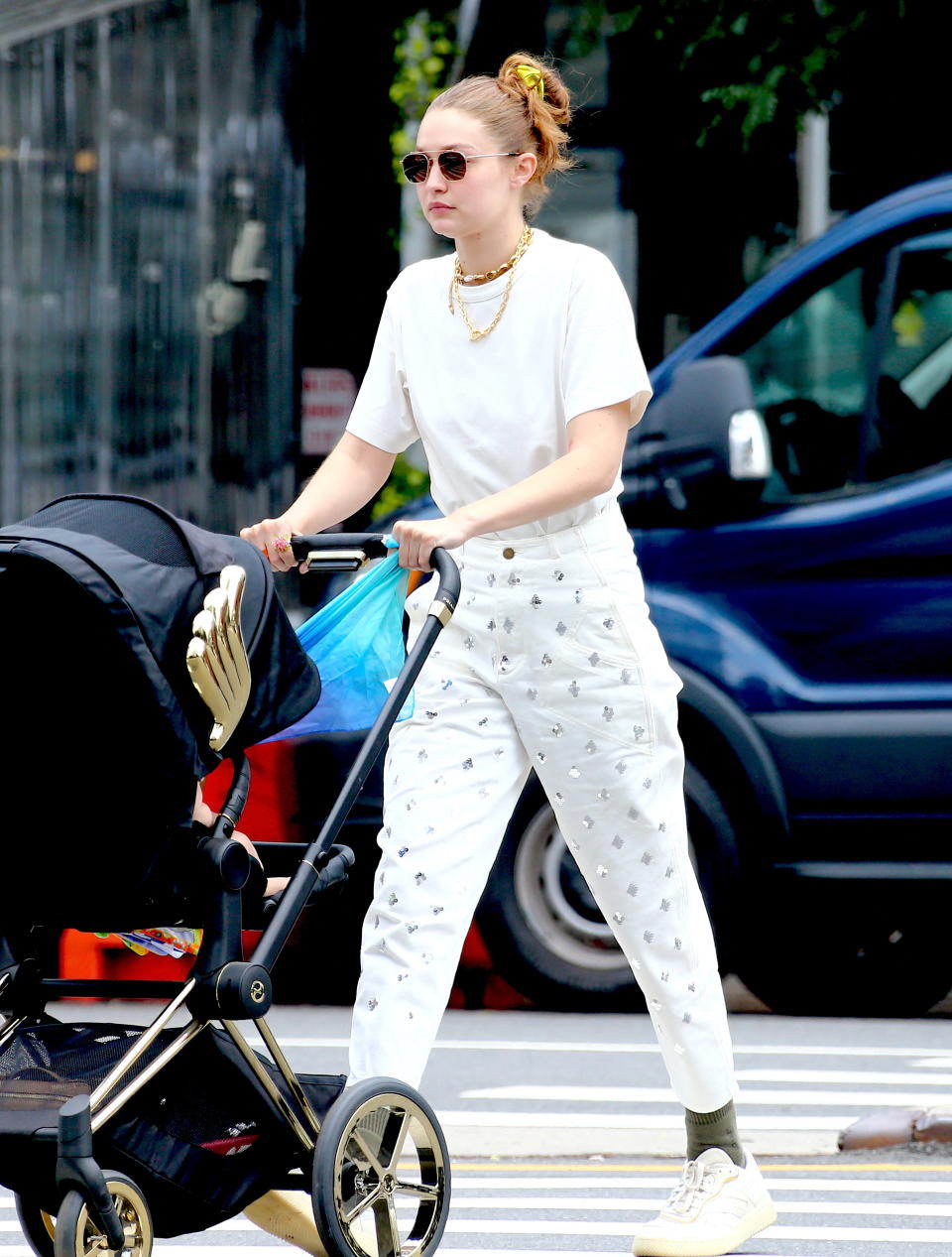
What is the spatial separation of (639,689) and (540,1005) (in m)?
3.22

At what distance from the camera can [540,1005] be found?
7.19 metres

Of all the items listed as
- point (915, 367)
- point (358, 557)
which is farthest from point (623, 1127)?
point (915, 367)

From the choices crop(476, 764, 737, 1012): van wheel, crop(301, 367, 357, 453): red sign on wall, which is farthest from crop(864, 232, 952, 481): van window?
crop(301, 367, 357, 453): red sign on wall

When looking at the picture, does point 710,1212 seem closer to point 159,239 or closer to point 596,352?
point 596,352

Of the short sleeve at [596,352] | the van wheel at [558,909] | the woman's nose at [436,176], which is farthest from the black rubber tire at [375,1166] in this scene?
the van wheel at [558,909]

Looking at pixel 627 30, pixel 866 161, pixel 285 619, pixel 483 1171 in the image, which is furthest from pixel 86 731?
pixel 627 30

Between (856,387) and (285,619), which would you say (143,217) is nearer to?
(856,387)

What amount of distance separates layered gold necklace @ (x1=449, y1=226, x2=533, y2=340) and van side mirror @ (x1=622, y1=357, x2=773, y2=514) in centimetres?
290

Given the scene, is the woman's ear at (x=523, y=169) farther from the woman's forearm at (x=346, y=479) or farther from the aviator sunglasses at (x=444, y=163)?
the woman's forearm at (x=346, y=479)

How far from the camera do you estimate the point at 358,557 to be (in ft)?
12.9

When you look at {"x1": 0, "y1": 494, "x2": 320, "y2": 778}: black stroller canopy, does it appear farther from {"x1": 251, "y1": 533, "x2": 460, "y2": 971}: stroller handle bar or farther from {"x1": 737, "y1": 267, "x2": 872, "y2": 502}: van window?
{"x1": 737, "y1": 267, "x2": 872, "y2": 502}: van window

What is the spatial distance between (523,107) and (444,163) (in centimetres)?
20

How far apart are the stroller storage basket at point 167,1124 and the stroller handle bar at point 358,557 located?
751mm

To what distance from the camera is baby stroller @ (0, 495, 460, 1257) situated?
3.44 meters
